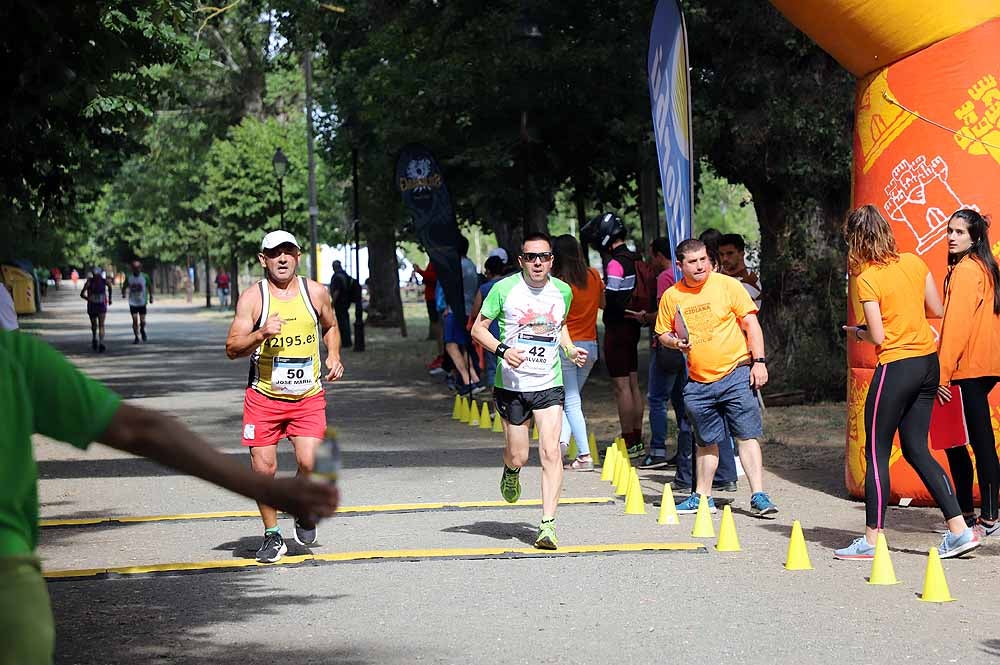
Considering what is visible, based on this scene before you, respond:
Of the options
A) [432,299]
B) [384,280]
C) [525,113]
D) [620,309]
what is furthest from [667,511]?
[384,280]

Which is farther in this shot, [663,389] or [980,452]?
[663,389]

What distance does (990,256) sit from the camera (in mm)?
8766

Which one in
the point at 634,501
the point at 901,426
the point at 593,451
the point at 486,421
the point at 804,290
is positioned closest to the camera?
the point at 901,426

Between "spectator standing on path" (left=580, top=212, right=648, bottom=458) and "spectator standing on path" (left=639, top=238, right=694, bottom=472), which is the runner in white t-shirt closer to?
"spectator standing on path" (left=639, top=238, right=694, bottom=472)

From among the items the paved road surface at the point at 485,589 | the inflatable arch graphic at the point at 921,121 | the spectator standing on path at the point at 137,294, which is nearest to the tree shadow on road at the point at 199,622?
the paved road surface at the point at 485,589

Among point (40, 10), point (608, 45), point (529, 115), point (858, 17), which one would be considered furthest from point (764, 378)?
point (529, 115)

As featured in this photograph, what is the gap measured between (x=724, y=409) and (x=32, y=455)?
7.10 metres

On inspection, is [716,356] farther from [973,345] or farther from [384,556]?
[384,556]

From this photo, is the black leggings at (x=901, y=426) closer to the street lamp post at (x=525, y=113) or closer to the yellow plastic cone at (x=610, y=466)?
the yellow plastic cone at (x=610, y=466)

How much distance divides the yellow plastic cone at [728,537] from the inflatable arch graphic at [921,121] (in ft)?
6.22

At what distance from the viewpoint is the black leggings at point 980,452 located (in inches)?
351

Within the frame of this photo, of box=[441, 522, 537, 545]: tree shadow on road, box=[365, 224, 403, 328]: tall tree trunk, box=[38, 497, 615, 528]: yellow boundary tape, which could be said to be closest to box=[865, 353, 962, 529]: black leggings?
box=[441, 522, 537, 545]: tree shadow on road

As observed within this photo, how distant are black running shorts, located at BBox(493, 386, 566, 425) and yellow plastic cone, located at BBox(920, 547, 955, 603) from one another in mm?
2558

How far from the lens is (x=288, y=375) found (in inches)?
336
